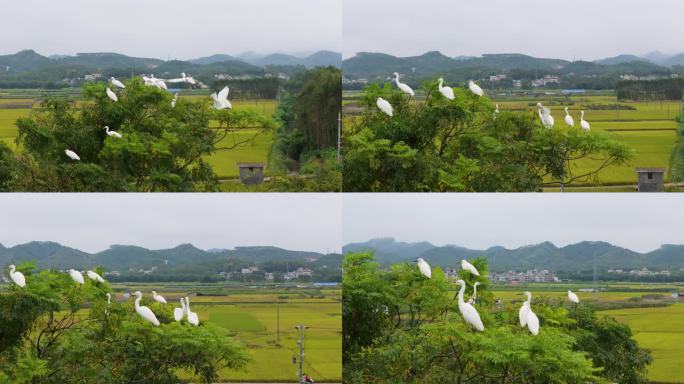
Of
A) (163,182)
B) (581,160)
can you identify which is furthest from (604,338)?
(163,182)

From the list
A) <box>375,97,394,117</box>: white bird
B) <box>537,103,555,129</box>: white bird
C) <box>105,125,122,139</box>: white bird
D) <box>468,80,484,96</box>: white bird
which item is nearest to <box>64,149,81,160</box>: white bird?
<box>105,125,122,139</box>: white bird

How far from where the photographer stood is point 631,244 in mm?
8102

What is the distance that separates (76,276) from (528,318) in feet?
9.24

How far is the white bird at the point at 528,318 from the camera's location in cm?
763

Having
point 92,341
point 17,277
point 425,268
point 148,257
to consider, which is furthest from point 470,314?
point 17,277

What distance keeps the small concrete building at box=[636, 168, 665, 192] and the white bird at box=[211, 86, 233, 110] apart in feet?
8.54

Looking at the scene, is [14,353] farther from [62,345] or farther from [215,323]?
[215,323]

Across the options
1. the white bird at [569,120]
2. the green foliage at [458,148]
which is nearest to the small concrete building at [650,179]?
the green foliage at [458,148]

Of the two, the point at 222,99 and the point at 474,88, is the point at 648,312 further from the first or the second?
the point at 222,99

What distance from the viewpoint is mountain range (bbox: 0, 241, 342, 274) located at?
8.27 meters

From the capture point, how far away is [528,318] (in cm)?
772

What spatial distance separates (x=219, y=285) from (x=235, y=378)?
59 cm

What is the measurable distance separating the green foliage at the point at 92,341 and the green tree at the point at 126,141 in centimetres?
64

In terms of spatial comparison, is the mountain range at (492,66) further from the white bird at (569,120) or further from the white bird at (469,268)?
the white bird at (469,268)
